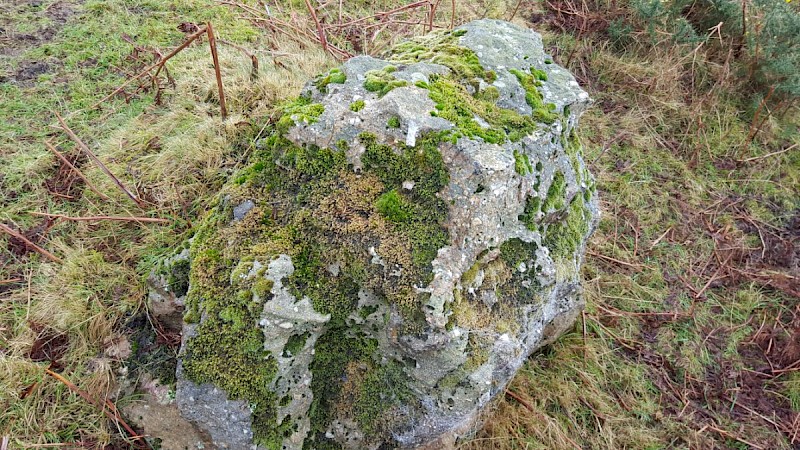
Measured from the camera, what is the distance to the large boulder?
2.11 m

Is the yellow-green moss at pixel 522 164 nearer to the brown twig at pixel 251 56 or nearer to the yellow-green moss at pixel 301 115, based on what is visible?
the yellow-green moss at pixel 301 115

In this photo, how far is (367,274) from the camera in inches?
83.5

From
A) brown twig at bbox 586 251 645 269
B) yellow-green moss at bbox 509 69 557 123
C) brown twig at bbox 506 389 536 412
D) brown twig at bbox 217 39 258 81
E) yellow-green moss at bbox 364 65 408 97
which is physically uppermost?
yellow-green moss at bbox 364 65 408 97

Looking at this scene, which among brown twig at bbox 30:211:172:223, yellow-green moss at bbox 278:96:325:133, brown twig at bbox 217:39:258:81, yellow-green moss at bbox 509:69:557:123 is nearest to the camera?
yellow-green moss at bbox 278:96:325:133

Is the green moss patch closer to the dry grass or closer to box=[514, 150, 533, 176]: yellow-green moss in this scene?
box=[514, 150, 533, 176]: yellow-green moss

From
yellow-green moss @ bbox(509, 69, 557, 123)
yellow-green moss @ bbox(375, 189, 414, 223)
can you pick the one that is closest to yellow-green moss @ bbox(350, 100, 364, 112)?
yellow-green moss @ bbox(375, 189, 414, 223)

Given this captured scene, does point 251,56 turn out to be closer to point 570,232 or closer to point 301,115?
point 301,115

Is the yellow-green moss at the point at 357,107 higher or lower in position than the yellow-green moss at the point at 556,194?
higher

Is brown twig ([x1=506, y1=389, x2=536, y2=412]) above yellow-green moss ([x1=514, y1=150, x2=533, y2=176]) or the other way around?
the other way around

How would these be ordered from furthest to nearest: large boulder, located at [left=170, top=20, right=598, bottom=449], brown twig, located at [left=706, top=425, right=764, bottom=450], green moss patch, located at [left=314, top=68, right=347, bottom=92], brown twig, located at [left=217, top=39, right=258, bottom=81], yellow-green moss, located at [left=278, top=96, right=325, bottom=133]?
brown twig, located at [left=217, top=39, right=258, bottom=81] → brown twig, located at [left=706, top=425, right=764, bottom=450] → green moss patch, located at [left=314, top=68, right=347, bottom=92] → yellow-green moss, located at [left=278, top=96, right=325, bottom=133] → large boulder, located at [left=170, top=20, right=598, bottom=449]

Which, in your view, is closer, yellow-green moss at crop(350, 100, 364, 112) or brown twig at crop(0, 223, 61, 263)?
yellow-green moss at crop(350, 100, 364, 112)

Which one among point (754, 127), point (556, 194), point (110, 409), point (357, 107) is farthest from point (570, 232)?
point (754, 127)

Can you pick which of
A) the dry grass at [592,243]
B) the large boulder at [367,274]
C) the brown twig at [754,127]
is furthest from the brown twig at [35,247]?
the brown twig at [754,127]

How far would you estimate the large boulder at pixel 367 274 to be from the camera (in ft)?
6.92
